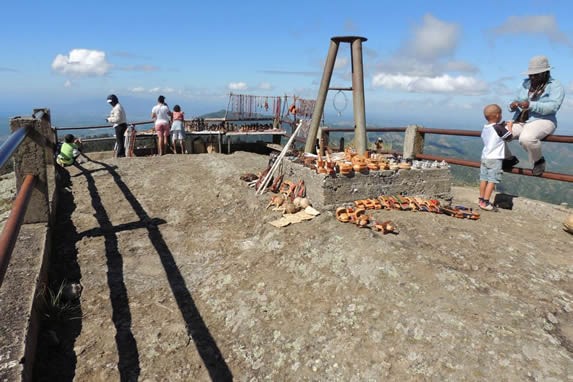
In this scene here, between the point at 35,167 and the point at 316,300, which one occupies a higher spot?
the point at 35,167

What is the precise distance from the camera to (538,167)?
673 centimetres

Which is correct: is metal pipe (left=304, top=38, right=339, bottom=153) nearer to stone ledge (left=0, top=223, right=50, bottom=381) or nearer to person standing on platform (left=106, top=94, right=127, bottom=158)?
stone ledge (left=0, top=223, right=50, bottom=381)

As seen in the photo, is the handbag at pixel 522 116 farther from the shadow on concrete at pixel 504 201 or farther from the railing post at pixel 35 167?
the railing post at pixel 35 167

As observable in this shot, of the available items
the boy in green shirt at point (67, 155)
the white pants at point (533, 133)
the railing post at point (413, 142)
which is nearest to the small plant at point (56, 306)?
the boy in green shirt at point (67, 155)

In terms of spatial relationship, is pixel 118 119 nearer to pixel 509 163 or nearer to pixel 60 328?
pixel 60 328

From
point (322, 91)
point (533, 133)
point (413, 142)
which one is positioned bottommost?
point (413, 142)

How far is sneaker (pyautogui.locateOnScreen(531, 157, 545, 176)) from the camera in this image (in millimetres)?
6676

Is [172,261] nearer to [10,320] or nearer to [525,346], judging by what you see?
[10,320]

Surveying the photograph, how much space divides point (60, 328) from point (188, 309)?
1431mm

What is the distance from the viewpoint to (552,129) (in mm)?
6250

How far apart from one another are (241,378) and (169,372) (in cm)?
75

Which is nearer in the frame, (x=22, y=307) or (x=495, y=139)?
(x=22, y=307)

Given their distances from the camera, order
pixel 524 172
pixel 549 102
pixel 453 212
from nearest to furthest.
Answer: pixel 549 102
pixel 453 212
pixel 524 172

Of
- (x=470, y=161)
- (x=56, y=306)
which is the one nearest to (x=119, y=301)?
(x=56, y=306)
